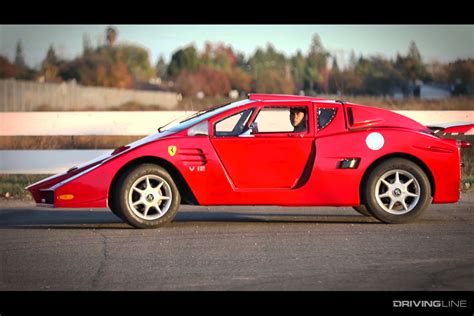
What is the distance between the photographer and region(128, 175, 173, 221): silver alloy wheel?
36.4 feet

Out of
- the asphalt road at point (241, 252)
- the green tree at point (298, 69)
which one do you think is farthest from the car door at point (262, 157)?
the green tree at point (298, 69)

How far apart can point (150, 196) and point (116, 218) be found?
1.49m

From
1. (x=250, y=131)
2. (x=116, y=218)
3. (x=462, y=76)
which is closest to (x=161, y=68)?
(x=462, y=76)

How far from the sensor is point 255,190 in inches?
444

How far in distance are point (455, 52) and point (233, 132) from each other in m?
17.1

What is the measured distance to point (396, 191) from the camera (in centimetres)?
1141

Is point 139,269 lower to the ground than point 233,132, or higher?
lower

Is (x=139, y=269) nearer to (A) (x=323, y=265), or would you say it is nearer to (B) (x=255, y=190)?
(A) (x=323, y=265)

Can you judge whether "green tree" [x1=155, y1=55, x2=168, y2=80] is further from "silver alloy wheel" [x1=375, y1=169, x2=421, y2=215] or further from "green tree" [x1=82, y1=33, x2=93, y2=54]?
"silver alloy wheel" [x1=375, y1=169, x2=421, y2=215]

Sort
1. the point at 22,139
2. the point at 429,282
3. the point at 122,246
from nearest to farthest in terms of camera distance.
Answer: the point at 429,282, the point at 122,246, the point at 22,139

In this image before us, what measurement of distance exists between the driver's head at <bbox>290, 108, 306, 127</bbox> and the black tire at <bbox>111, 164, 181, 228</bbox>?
58.4 inches

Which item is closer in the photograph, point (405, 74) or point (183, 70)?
point (405, 74)

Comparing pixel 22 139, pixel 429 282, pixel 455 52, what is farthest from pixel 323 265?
pixel 455 52

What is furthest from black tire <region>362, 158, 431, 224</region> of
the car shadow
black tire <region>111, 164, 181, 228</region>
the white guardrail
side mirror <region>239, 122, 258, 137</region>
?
the white guardrail
